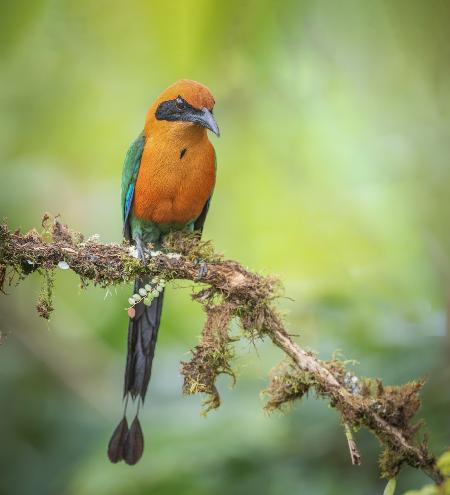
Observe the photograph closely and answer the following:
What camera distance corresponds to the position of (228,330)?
10.7 ft

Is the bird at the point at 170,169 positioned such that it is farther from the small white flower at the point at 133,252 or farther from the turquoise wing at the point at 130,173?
the small white flower at the point at 133,252

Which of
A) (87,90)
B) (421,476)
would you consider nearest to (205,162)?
(87,90)

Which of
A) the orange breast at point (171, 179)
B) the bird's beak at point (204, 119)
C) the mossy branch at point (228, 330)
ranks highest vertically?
the bird's beak at point (204, 119)

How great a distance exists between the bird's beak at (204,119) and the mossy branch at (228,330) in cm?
96

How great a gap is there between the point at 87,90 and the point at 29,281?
59.1 inches

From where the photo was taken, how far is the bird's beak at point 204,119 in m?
4.30

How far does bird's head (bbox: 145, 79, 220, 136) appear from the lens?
443cm

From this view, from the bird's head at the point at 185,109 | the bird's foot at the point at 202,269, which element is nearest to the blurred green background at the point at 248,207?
the bird's foot at the point at 202,269

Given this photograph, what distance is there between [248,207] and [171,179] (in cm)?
127

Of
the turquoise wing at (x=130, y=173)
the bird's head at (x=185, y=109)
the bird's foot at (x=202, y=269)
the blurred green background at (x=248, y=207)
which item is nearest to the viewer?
the bird's foot at (x=202, y=269)

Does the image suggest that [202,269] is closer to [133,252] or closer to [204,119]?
[133,252]

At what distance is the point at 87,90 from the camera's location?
5453mm

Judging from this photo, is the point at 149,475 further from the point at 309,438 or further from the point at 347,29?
the point at 347,29

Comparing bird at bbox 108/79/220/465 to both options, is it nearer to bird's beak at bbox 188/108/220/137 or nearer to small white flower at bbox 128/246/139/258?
bird's beak at bbox 188/108/220/137
